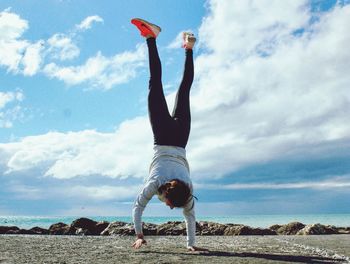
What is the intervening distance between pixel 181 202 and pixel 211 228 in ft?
25.8

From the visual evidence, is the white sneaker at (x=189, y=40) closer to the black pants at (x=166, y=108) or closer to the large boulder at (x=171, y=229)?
the black pants at (x=166, y=108)

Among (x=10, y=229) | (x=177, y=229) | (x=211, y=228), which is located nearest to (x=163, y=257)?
(x=177, y=229)

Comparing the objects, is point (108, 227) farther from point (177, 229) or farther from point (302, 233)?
point (302, 233)

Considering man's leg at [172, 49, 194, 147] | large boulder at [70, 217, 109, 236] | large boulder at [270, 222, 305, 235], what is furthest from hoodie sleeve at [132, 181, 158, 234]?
large boulder at [270, 222, 305, 235]

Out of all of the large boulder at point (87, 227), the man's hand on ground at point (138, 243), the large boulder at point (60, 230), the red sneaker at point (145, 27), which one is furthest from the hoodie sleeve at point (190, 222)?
the large boulder at point (60, 230)

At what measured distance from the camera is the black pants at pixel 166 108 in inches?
273

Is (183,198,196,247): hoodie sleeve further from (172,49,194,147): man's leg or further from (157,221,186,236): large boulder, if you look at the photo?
(157,221,186,236): large boulder

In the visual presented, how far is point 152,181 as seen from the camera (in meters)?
6.30

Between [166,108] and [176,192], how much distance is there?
1.77m

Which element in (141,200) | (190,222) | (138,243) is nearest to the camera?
(138,243)

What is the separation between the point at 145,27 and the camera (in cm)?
772

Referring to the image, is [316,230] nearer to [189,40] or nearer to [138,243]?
[189,40]

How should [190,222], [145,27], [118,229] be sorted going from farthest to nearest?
[118,229] < [145,27] < [190,222]

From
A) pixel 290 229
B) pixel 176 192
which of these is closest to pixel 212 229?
pixel 290 229
